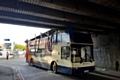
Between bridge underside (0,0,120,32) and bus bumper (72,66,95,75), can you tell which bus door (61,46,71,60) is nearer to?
bus bumper (72,66,95,75)

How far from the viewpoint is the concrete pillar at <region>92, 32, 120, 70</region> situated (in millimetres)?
16453

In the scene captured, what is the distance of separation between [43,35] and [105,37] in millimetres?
6770

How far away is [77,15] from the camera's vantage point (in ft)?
40.1

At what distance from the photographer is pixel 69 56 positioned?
38.4ft

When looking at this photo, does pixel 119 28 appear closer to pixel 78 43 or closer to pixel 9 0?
pixel 78 43

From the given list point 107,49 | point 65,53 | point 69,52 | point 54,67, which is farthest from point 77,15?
point 107,49

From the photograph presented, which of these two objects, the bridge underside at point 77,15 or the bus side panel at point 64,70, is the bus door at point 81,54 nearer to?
the bus side panel at point 64,70

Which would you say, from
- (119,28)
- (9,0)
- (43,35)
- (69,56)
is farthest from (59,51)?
(119,28)

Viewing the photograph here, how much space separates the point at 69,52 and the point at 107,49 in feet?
24.8

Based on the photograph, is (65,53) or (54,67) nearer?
(65,53)

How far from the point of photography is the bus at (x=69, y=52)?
11.6 metres

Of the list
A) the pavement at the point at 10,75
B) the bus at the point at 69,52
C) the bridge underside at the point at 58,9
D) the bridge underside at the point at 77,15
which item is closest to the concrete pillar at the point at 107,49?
the bridge underside at the point at 77,15

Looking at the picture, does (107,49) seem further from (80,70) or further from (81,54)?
(80,70)

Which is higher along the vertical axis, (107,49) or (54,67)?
(107,49)
